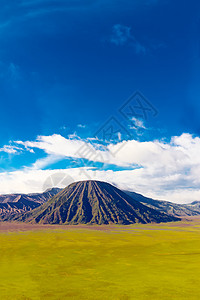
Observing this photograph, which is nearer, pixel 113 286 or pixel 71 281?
pixel 113 286

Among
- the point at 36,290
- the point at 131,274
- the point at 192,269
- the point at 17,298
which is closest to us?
the point at 17,298

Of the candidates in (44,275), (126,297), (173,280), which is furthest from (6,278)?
(173,280)

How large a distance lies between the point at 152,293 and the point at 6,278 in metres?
34.1

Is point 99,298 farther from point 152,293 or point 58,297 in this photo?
point 152,293

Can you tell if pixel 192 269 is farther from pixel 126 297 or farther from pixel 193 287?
pixel 126 297

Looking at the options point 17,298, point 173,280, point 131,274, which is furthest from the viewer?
point 131,274

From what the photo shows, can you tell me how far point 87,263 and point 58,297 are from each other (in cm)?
3335

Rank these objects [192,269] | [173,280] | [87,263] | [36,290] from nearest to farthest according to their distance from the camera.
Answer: [36,290]
[173,280]
[192,269]
[87,263]

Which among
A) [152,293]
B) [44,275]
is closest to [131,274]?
[152,293]

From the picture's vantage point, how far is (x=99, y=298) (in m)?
38.7

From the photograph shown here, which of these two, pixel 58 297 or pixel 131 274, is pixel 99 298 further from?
pixel 131 274

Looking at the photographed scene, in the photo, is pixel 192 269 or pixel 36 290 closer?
pixel 36 290

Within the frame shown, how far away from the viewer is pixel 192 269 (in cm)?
5841

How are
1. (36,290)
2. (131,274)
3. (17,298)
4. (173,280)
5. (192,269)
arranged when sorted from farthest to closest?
(192,269) < (131,274) < (173,280) < (36,290) < (17,298)
